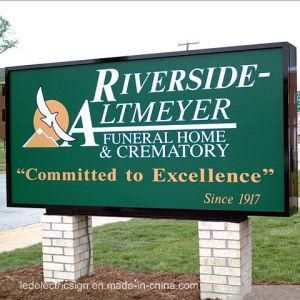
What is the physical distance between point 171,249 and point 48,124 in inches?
117

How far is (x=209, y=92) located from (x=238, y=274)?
5.63 feet

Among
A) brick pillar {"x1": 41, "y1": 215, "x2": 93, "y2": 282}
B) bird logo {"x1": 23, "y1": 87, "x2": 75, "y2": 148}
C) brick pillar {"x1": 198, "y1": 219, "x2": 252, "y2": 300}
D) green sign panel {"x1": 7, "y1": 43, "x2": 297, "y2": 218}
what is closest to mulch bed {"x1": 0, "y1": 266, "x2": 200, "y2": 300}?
brick pillar {"x1": 41, "y1": 215, "x2": 93, "y2": 282}

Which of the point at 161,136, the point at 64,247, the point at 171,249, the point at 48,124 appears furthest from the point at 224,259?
the point at 171,249

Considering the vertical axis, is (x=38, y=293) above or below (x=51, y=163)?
below

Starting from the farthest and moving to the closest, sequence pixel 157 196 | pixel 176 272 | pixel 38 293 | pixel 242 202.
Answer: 1. pixel 176 272
2. pixel 38 293
3. pixel 157 196
4. pixel 242 202

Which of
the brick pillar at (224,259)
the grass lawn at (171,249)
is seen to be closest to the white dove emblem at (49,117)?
the brick pillar at (224,259)

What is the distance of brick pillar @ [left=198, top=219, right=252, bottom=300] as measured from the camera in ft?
16.8

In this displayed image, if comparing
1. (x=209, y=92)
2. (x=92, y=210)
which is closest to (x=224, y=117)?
(x=209, y=92)

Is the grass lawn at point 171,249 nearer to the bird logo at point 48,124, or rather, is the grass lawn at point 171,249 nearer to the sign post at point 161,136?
the sign post at point 161,136

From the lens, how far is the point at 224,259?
5.17 metres

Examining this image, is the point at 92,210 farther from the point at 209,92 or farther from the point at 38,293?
the point at 209,92

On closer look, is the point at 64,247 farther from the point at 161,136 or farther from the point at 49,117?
the point at 161,136

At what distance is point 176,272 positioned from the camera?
646cm

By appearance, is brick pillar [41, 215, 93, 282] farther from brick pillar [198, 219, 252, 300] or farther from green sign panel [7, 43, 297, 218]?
brick pillar [198, 219, 252, 300]
